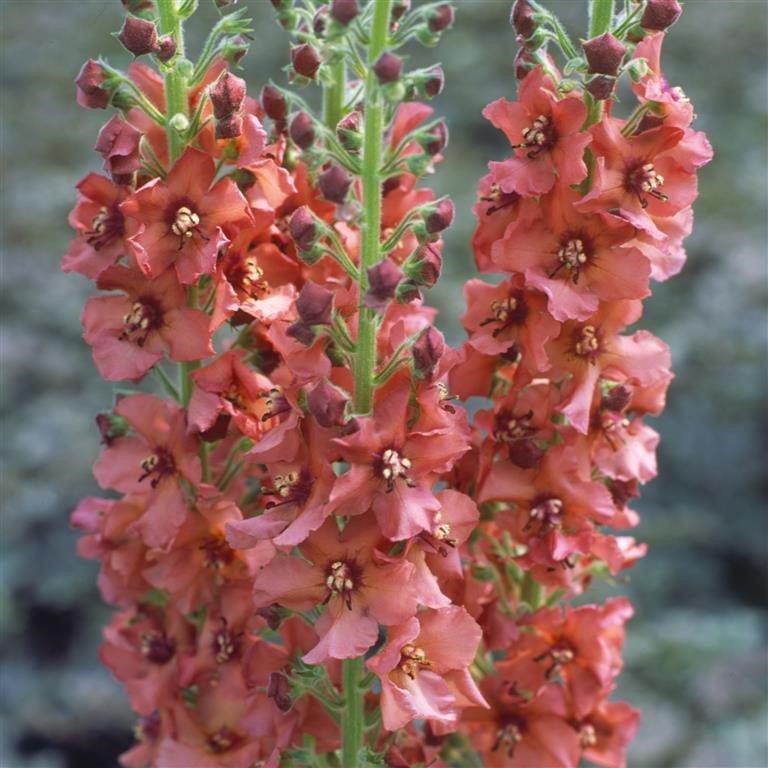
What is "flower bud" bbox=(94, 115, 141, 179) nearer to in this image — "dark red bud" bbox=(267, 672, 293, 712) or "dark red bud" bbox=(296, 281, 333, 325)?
"dark red bud" bbox=(296, 281, 333, 325)

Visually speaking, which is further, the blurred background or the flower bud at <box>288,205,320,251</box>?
the blurred background

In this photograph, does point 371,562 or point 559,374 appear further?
point 559,374

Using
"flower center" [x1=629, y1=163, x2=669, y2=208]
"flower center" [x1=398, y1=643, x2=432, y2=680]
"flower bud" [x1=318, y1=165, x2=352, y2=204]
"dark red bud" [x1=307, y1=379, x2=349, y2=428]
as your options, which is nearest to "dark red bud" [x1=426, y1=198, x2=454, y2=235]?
A: "flower bud" [x1=318, y1=165, x2=352, y2=204]

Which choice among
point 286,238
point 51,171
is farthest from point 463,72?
point 286,238

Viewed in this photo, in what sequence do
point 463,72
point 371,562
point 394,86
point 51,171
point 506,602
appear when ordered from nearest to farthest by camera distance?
point 394,86, point 371,562, point 506,602, point 51,171, point 463,72

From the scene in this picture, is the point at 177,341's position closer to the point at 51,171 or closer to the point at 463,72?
the point at 51,171

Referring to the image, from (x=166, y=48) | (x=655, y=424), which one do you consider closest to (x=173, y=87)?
(x=166, y=48)

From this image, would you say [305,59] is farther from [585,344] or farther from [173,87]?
[585,344]
